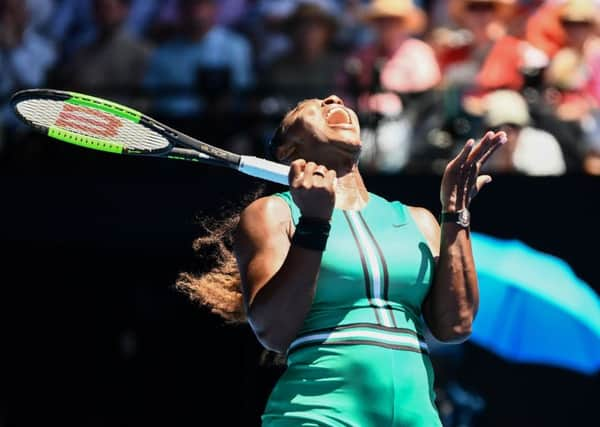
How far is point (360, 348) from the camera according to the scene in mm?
3652

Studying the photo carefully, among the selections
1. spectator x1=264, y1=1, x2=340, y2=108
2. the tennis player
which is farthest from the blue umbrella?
the tennis player

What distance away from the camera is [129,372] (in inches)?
382

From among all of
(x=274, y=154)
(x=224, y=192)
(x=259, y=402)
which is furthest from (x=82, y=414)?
(x=274, y=154)

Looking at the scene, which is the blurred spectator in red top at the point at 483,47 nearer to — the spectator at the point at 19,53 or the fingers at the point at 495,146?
the spectator at the point at 19,53

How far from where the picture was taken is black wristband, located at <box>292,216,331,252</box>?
3465 mm

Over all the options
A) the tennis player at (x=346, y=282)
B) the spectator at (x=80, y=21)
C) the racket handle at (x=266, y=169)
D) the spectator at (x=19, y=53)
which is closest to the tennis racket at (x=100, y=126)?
the racket handle at (x=266, y=169)

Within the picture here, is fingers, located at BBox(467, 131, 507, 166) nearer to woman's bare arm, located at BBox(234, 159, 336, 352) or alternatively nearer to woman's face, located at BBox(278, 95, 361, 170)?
woman's face, located at BBox(278, 95, 361, 170)

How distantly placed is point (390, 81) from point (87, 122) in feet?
13.7

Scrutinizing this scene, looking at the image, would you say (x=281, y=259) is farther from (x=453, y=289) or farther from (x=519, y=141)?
(x=519, y=141)

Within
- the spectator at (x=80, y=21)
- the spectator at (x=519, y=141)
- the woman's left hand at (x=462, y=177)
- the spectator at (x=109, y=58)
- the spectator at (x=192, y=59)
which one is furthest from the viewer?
the spectator at (x=80, y=21)

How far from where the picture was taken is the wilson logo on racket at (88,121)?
4109 millimetres

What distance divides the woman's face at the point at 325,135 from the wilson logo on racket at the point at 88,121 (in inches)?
22.4

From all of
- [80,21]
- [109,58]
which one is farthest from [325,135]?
[80,21]

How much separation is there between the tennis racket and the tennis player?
14.0 inches
